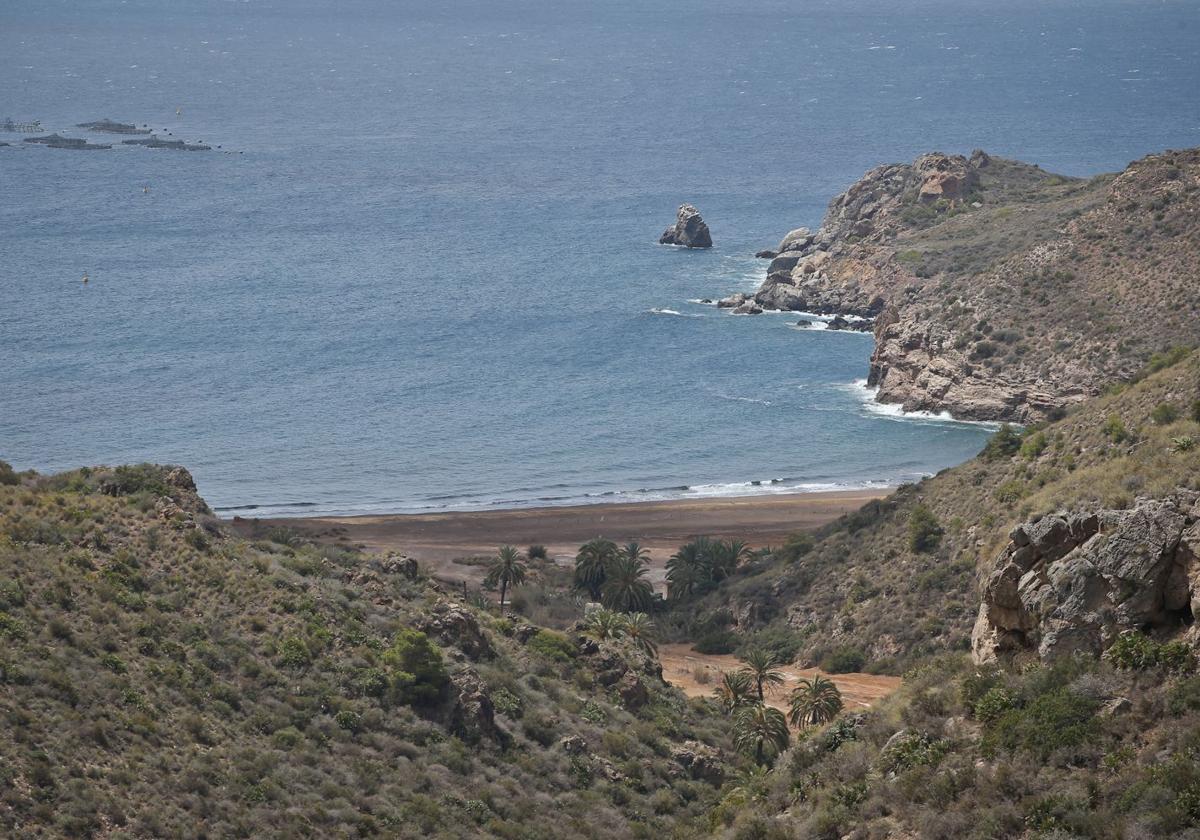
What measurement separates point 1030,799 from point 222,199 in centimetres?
16768

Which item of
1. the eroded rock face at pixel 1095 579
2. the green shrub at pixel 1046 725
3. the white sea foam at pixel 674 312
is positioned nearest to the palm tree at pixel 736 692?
the eroded rock face at pixel 1095 579

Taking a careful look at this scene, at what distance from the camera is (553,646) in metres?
50.1

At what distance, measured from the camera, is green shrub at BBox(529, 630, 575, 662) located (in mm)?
49844

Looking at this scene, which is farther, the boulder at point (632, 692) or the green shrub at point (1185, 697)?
the boulder at point (632, 692)

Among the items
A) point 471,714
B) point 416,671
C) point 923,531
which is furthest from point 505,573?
point 471,714

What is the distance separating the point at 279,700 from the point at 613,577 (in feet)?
93.1

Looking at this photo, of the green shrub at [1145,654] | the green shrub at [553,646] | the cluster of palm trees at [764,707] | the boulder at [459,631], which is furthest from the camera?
the green shrub at [553,646]

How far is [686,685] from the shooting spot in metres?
56.4

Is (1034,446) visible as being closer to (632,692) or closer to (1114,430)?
(1114,430)

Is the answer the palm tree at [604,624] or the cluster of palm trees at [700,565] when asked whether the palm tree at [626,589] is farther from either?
the palm tree at [604,624]

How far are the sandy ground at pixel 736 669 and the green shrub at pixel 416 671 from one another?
38.9 feet

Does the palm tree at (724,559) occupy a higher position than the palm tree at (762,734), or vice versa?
the palm tree at (724,559)

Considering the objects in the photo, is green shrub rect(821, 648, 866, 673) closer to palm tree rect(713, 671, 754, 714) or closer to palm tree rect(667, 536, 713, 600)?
palm tree rect(713, 671, 754, 714)

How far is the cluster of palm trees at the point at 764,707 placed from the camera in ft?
151
